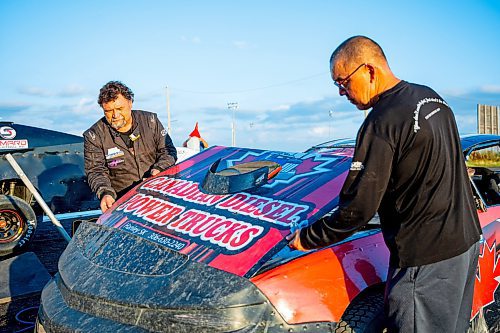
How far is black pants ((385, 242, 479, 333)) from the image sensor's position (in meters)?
1.99

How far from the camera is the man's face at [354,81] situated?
209 centimetres

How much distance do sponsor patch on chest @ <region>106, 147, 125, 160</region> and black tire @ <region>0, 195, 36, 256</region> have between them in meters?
2.60

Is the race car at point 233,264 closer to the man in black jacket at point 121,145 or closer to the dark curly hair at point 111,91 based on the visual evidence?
the man in black jacket at point 121,145

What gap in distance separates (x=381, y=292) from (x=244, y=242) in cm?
72

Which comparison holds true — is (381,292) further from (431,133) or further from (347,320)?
(431,133)

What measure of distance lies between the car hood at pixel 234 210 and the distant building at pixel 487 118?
677 inches

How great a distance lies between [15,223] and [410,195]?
5736 millimetres

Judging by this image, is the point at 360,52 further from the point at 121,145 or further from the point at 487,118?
the point at 487,118

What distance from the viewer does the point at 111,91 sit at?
4.07 metres

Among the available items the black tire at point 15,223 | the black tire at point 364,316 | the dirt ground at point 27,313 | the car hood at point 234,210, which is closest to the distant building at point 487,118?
the dirt ground at point 27,313

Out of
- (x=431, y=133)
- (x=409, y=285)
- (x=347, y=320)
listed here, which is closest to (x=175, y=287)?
(x=347, y=320)

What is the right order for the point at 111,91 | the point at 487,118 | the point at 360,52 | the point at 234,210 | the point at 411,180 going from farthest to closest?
the point at 487,118
the point at 111,91
the point at 234,210
the point at 360,52
the point at 411,180

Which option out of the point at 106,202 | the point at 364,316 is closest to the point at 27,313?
the point at 106,202

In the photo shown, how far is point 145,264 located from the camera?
7.68ft
